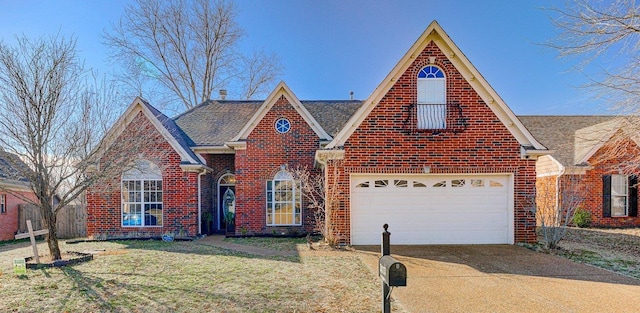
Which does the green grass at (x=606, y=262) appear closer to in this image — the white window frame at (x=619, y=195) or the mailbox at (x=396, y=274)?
the mailbox at (x=396, y=274)

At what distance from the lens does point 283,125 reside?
47.4 ft

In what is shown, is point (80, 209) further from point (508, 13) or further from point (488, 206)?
point (508, 13)

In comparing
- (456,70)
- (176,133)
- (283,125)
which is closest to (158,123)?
(176,133)

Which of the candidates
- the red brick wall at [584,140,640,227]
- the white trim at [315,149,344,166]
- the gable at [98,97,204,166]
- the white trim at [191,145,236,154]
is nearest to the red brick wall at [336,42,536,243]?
the white trim at [315,149,344,166]

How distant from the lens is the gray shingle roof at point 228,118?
1561 centimetres

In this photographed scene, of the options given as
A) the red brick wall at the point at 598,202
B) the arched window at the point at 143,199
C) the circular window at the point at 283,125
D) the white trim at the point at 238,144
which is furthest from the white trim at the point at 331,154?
the red brick wall at the point at 598,202

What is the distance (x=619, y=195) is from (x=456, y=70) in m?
11.6

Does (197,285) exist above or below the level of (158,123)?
below

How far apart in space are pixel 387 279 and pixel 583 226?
16.4 metres

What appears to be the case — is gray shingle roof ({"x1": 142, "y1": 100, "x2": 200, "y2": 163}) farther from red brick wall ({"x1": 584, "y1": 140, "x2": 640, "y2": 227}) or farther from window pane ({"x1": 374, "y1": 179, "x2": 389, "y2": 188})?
red brick wall ({"x1": 584, "y1": 140, "x2": 640, "y2": 227})

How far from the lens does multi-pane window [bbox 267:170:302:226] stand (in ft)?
47.1

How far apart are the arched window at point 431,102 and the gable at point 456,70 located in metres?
0.26

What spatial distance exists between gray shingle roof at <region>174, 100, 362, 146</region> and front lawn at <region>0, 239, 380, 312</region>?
655cm

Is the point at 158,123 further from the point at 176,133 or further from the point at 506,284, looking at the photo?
the point at 506,284
